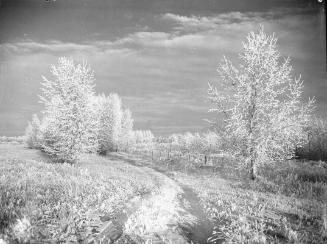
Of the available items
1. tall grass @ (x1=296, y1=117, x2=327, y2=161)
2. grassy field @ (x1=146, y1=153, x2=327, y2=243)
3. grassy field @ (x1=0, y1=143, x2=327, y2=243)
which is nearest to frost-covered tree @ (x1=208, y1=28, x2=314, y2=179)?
grassy field @ (x1=146, y1=153, x2=327, y2=243)

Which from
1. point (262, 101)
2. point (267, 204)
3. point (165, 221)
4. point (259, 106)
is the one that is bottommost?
point (165, 221)

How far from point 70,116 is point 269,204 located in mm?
14847

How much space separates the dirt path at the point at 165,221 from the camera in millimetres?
7340

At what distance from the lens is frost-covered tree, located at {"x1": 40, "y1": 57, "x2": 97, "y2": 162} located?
1878 centimetres

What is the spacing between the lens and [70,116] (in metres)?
20.0

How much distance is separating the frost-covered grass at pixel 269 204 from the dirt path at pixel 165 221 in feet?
1.36

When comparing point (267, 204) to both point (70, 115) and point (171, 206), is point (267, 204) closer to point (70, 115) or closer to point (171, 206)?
point (171, 206)

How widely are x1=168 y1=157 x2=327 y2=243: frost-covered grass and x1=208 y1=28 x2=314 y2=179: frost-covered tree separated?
4.22 ft

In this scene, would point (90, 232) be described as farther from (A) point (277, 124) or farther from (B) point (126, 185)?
(A) point (277, 124)

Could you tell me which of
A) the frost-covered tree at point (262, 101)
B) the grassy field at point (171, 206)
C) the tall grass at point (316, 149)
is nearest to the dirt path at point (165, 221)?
the grassy field at point (171, 206)

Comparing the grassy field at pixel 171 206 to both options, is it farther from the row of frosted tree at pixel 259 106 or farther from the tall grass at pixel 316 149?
the tall grass at pixel 316 149

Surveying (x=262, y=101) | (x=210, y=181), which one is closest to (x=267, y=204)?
(x=262, y=101)

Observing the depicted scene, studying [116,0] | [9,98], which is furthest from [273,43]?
[9,98]

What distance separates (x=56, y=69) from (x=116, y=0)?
5990mm
